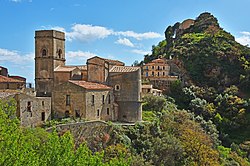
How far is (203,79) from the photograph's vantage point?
260 ft

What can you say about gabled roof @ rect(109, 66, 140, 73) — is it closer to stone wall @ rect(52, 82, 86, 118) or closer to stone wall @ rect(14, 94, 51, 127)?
stone wall @ rect(52, 82, 86, 118)

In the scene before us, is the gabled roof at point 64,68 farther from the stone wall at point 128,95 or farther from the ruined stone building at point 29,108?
the ruined stone building at point 29,108

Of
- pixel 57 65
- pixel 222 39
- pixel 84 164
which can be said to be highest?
pixel 222 39

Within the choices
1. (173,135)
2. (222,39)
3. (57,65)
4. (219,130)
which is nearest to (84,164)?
(173,135)

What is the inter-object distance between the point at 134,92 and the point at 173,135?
297 inches

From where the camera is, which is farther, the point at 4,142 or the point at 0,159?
the point at 4,142

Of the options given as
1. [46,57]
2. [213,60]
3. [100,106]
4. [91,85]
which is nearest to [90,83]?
[91,85]

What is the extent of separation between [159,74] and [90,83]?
33389 mm

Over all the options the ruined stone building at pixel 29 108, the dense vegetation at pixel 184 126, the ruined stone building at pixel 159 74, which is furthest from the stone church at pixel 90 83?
the ruined stone building at pixel 159 74

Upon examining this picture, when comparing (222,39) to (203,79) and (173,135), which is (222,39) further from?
(173,135)

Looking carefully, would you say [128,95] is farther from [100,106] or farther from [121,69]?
[100,106]

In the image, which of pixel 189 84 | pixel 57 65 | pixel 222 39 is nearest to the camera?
pixel 57 65

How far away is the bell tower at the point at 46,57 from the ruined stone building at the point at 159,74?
28.8 metres

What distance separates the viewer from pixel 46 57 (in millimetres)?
50562
